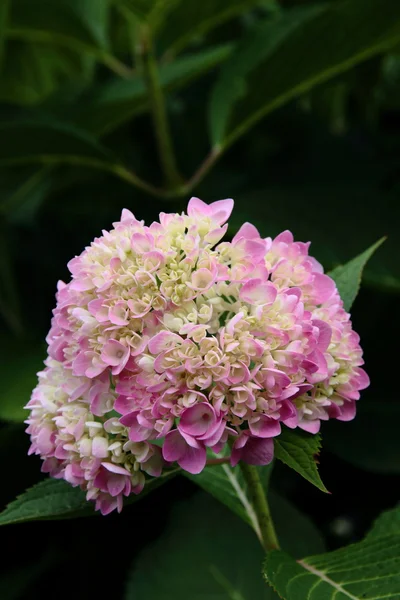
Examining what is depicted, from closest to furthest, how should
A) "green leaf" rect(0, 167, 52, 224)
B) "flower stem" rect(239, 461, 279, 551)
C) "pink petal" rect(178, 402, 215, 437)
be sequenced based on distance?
1. "pink petal" rect(178, 402, 215, 437)
2. "flower stem" rect(239, 461, 279, 551)
3. "green leaf" rect(0, 167, 52, 224)

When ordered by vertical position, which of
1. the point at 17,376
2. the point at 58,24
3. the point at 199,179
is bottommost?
the point at 17,376

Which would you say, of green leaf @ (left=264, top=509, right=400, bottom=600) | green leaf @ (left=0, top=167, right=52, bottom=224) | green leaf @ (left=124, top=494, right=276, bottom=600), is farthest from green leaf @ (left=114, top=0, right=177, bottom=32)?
green leaf @ (left=264, top=509, right=400, bottom=600)

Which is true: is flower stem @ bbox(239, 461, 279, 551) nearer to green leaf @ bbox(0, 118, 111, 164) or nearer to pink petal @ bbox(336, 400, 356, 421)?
pink petal @ bbox(336, 400, 356, 421)

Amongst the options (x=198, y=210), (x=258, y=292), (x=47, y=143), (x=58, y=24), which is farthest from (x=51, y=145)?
(x=258, y=292)

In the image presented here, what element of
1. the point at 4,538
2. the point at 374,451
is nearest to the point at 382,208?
the point at 374,451

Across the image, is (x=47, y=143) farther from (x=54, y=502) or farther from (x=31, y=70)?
(x=31, y=70)

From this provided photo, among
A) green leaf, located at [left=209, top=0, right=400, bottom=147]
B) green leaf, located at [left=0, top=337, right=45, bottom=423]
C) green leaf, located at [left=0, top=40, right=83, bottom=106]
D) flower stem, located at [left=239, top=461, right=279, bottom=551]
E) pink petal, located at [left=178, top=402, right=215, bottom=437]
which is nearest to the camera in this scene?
pink petal, located at [left=178, top=402, right=215, bottom=437]

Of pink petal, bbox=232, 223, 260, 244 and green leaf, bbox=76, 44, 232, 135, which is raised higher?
green leaf, bbox=76, 44, 232, 135

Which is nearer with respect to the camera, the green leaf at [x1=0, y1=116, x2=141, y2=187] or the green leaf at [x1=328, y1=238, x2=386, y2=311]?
the green leaf at [x1=328, y1=238, x2=386, y2=311]
